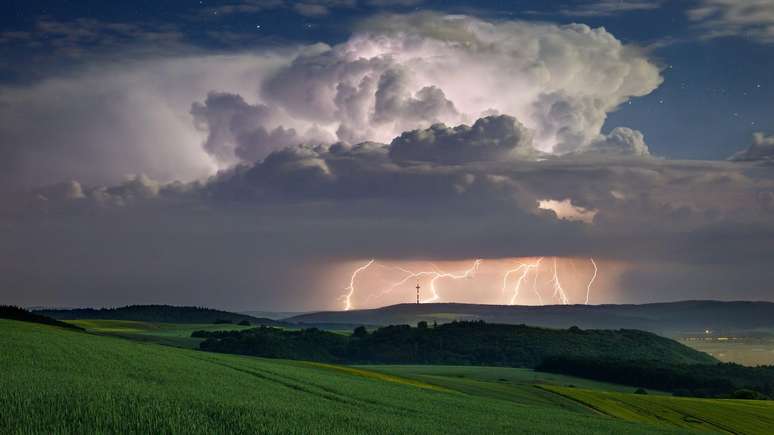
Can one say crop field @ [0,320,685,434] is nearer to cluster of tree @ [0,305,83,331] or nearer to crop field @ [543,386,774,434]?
crop field @ [543,386,774,434]

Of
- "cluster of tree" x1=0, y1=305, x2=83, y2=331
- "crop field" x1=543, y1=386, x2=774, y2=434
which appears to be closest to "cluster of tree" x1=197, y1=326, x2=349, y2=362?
"cluster of tree" x1=0, y1=305, x2=83, y2=331

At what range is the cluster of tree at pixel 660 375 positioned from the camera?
124 m

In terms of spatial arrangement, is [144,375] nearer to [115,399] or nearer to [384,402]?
[384,402]

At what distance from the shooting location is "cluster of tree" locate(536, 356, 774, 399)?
123875 mm

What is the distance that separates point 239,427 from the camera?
58.9 ft

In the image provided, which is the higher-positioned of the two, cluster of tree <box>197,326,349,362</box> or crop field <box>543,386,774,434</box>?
cluster of tree <box>197,326,349,362</box>

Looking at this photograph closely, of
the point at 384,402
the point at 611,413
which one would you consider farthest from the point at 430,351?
the point at 384,402

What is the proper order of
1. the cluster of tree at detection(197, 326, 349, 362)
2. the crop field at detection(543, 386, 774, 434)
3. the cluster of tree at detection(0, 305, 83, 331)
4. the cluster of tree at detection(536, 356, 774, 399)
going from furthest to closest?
the cluster of tree at detection(197, 326, 349, 362), the cluster of tree at detection(536, 356, 774, 399), the cluster of tree at detection(0, 305, 83, 331), the crop field at detection(543, 386, 774, 434)

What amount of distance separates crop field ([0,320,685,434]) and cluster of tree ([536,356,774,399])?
248 feet

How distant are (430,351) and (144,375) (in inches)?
6295

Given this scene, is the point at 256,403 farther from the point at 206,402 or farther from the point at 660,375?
the point at 660,375

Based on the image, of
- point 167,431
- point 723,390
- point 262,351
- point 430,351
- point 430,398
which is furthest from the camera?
point 430,351

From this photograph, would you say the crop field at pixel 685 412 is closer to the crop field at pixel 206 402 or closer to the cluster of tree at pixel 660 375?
the crop field at pixel 206 402

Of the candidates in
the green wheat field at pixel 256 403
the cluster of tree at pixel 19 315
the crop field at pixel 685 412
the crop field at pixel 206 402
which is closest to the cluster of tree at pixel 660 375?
the green wheat field at pixel 256 403
